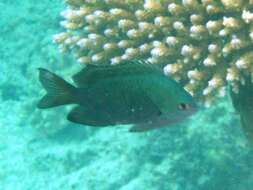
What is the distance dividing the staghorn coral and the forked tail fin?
5.86ft

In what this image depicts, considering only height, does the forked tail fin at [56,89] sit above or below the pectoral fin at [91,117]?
above

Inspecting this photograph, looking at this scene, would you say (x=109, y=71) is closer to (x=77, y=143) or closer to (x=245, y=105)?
(x=245, y=105)

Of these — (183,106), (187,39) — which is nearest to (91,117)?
(183,106)

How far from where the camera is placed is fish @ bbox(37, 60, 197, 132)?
6.70 feet

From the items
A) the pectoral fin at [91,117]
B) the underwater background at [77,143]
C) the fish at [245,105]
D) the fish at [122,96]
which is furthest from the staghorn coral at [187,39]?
the pectoral fin at [91,117]

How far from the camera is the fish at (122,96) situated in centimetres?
Answer: 204

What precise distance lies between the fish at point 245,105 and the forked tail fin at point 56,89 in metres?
1.85

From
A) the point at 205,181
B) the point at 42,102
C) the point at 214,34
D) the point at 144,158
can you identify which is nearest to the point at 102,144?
the point at 144,158

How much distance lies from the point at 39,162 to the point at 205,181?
250 centimetres

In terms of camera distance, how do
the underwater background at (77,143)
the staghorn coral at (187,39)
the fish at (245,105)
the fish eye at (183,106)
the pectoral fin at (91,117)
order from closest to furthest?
the fish eye at (183,106), the pectoral fin at (91,117), the fish at (245,105), the staghorn coral at (187,39), the underwater background at (77,143)

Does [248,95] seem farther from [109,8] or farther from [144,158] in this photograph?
[109,8]

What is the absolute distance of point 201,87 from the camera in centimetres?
373

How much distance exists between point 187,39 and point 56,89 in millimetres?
2050

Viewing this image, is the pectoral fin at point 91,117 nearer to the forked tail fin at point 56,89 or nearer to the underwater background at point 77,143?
the forked tail fin at point 56,89
